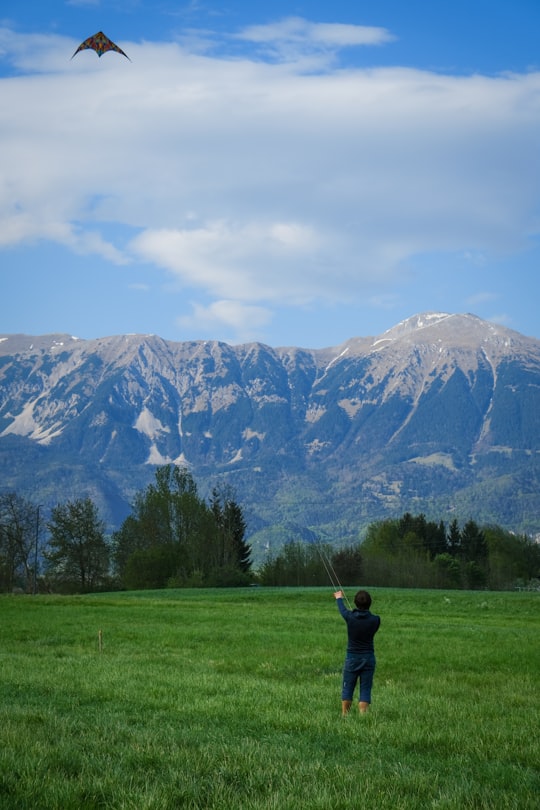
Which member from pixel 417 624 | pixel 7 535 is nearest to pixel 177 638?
pixel 417 624

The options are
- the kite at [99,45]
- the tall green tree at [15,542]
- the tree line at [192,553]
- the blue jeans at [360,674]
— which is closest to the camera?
the blue jeans at [360,674]

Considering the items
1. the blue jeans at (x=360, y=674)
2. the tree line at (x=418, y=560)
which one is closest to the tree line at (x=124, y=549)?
the tree line at (x=418, y=560)

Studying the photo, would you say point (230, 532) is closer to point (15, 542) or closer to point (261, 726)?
point (15, 542)

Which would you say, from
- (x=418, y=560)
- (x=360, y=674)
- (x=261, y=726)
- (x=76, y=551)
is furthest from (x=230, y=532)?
(x=261, y=726)

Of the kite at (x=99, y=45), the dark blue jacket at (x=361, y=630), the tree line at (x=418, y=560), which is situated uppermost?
the kite at (x=99, y=45)

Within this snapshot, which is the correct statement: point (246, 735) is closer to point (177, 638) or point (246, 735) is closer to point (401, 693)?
point (401, 693)

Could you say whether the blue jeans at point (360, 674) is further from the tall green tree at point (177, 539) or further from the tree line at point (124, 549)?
the tall green tree at point (177, 539)

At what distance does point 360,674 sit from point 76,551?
363 ft

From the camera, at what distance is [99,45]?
30.2 m

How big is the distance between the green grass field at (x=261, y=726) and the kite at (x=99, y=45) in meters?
20.6

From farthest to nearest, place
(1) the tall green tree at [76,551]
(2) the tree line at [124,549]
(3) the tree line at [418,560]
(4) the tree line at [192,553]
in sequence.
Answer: (3) the tree line at [418,560], (4) the tree line at [192,553], (1) the tall green tree at [76,551], (2) the tree line at [124,549]

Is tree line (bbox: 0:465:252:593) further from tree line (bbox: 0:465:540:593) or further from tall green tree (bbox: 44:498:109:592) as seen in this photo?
tree line (bbox: 0:465:540:593)

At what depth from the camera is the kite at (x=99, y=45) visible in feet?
98.2

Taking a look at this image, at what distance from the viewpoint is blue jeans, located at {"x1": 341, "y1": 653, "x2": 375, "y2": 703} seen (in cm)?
1592
